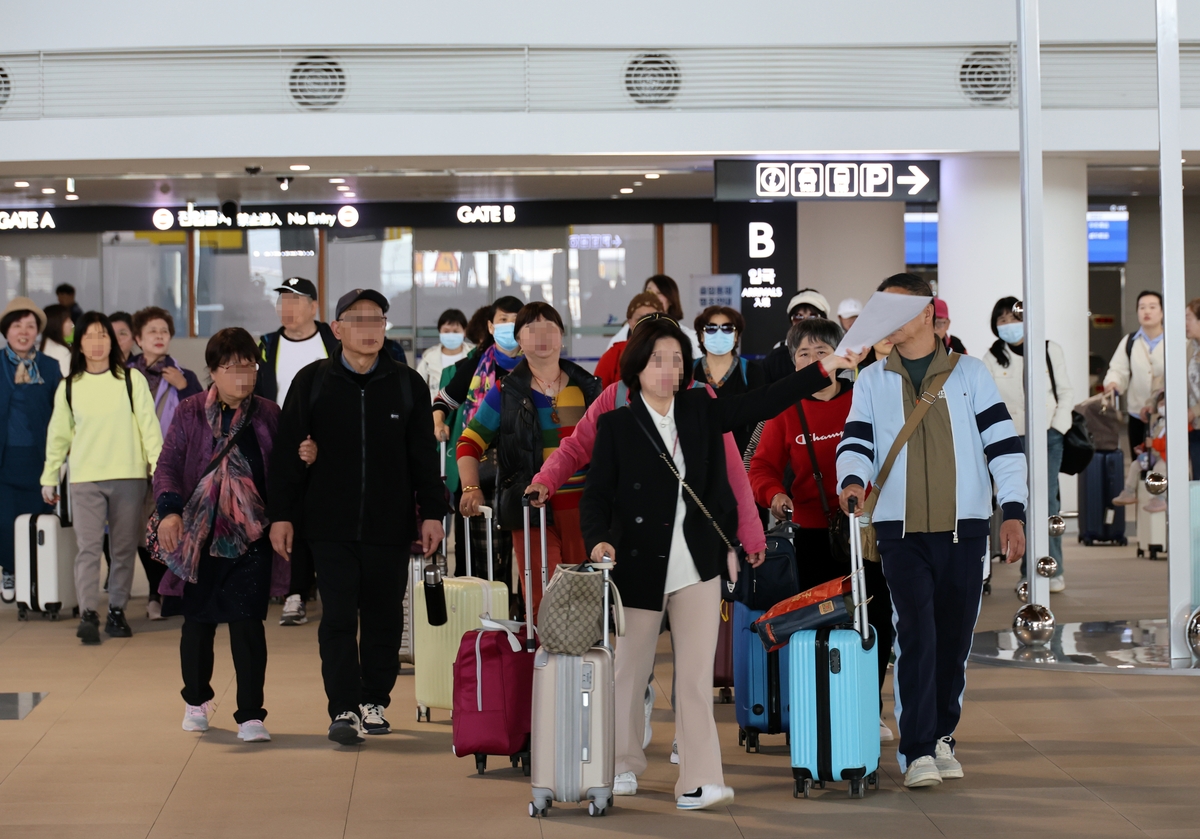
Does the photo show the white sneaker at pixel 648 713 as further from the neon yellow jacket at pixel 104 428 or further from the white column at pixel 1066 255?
the white column at pixel 1066 255

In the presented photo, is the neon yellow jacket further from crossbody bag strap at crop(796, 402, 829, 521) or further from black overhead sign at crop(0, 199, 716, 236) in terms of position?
black overhead sign at crop(0, 199, 716, 236)

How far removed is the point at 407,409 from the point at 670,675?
7.39 ft

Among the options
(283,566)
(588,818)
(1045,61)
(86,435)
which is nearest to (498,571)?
(283,566)

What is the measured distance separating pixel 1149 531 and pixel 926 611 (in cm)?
724

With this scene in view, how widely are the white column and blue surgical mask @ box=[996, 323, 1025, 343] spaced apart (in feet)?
11.6

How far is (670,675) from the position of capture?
728 centimetres

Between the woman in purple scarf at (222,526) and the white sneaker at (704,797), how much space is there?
6.49 feet

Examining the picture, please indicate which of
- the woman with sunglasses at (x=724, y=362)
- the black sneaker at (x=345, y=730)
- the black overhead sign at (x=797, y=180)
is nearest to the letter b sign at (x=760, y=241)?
the black overhead sign at (x=797, y=180)

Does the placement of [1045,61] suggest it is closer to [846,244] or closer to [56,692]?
[846,244]

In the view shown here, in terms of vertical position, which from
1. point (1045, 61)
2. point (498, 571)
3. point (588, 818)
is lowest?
point (588, 818)

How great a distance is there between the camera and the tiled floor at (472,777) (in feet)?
15.4

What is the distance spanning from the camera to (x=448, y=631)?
6199 millimetres

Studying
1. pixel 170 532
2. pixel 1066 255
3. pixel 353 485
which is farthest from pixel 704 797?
pixel 1066 255

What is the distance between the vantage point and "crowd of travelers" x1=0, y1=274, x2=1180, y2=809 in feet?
16.1
